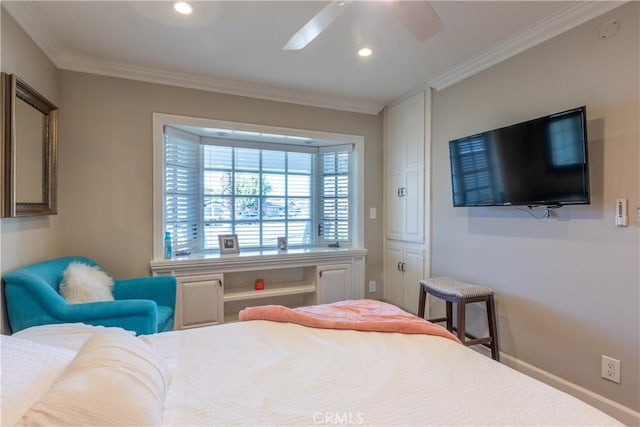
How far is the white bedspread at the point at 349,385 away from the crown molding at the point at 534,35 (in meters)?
2.08

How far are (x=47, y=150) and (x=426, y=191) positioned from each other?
3138 mm

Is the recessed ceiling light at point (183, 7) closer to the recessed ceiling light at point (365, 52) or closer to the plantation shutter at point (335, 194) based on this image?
the recessed ceiling light at point (365, 52)

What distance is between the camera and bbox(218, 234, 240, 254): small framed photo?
333 cm

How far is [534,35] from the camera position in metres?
2.17

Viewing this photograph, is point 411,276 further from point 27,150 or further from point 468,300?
point 27,150

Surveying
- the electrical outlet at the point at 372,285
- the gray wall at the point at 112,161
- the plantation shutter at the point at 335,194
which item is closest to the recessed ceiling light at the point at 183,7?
the gray wall at the point at 112,161

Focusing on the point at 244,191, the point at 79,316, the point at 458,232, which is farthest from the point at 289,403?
the point at 244,191

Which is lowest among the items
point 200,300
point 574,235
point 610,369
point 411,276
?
point 610,369

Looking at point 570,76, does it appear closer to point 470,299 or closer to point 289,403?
point 470,299

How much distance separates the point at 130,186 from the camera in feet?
9.21

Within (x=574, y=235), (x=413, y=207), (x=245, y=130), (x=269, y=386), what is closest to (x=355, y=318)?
(x=269, y=386)

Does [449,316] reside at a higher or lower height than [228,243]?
lower

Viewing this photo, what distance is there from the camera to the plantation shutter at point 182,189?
10.1ft

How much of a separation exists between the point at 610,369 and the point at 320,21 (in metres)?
2.48
